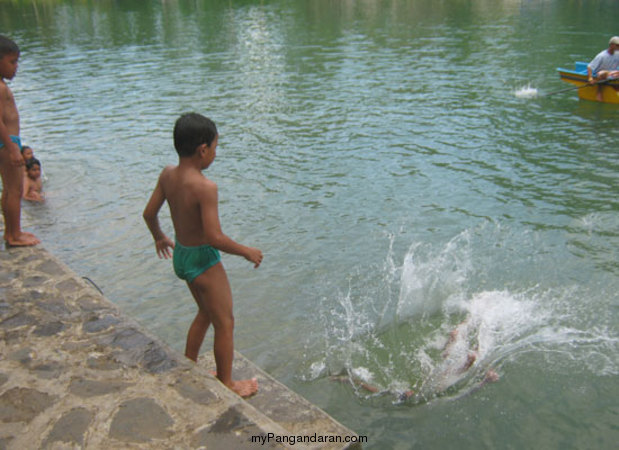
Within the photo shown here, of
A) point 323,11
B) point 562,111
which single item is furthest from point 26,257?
point 323,11

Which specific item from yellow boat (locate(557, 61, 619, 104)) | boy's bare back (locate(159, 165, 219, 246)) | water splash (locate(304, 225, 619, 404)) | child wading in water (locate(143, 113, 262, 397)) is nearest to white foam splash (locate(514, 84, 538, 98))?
yellow boat (locate(557, 61, 619, 104))

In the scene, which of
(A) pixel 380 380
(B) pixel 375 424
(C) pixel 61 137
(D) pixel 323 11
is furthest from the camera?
(D) pixel 323 11

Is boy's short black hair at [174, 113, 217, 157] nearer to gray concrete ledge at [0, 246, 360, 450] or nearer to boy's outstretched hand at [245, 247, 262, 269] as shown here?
boy's outstretched hand at [245, 247, 262, 269]

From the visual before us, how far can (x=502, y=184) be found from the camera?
32.5 feet

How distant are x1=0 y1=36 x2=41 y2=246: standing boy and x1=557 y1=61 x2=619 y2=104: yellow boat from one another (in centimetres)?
1355

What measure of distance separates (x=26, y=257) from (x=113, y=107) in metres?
11.7

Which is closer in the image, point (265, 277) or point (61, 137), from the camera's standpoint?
point (265, 277)

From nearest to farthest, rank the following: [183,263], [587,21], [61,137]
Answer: [183,263], [61,137], [587,21]

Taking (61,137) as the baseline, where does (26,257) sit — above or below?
above

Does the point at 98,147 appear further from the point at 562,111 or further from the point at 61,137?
the point at 562,111

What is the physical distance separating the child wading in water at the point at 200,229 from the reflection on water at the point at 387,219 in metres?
1.55

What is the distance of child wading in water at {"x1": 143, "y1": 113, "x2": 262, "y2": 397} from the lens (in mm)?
3666

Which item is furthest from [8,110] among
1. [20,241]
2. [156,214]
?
[156,214]

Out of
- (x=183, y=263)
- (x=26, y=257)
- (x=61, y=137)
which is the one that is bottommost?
(x=61, y=137)
